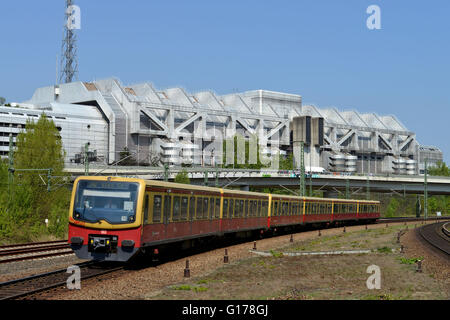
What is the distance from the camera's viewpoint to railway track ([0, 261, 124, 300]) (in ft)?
51.5

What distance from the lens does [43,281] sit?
18.0 metres

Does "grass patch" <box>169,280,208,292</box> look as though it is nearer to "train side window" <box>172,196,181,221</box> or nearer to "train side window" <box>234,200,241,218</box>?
"train side window" <box>172,196,181,221</box>

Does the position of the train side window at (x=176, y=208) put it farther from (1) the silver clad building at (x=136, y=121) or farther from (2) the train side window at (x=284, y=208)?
(1) the silver clad building at (x=136, y=121)

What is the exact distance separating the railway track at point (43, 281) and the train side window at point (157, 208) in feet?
6.45

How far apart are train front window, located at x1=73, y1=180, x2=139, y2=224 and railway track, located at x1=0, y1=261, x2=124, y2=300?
1.67 m

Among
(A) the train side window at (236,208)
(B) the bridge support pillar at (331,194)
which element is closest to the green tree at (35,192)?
(A) the train side window at (236,208)

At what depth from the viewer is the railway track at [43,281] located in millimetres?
15688

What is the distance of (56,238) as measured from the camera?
1602 inches

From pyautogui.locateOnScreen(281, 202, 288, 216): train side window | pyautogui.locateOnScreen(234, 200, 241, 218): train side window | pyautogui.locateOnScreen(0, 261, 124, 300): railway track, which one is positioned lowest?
pyautogui.locateOnScreen(0, 261, 124, 300): railway track

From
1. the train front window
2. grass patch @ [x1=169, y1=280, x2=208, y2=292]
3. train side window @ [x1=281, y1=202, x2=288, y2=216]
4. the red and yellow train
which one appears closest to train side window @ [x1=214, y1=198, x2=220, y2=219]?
the red and yellow train

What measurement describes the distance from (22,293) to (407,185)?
382 ft

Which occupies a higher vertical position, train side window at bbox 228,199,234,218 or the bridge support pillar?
train side window at bbox 228,199,234,218

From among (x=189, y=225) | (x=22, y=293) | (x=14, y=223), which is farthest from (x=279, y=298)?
(x=14, y=223)
